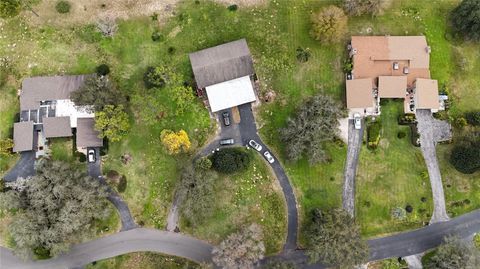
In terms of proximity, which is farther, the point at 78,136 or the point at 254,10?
the point at 254,10

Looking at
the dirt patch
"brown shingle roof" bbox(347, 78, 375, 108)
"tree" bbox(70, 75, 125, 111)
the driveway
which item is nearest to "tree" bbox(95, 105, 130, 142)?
"tree" bbox(70, 75, 125, 111)

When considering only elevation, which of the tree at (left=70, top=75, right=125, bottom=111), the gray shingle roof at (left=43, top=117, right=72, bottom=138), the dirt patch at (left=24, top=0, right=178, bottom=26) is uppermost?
the dirt patch at (left=24, top=0, right=178, bottom=26)

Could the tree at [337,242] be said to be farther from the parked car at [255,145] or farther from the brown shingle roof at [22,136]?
the brown shingle roof at [22,136]

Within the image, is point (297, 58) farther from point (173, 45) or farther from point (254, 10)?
point (173, 45)

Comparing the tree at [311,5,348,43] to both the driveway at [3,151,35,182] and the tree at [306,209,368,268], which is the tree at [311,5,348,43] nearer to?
the tree at [306,209,368,268]

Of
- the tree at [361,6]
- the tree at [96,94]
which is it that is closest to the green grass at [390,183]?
the tree at [361,6]

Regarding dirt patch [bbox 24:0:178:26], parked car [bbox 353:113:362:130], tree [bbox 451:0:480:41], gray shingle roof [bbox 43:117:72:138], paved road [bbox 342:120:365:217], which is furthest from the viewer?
dirt patch [bbox 24:0:178:26]

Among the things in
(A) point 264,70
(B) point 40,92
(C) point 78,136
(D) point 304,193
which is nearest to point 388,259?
(D) point 304,193
